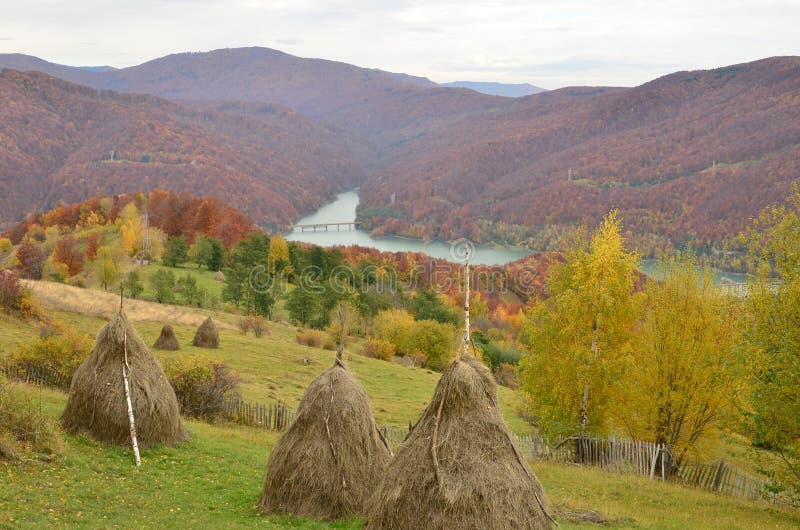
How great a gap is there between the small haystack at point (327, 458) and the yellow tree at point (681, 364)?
502 inches

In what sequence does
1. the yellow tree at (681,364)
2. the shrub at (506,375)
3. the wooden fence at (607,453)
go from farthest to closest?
1. the shrub at (506,375)
2. the yellow tree at (681,364)
3. the wooden fence at (607,453)

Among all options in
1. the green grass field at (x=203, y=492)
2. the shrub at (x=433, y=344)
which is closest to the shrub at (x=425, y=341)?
the shrub at (x=433, y=344)

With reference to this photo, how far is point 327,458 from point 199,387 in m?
12.1

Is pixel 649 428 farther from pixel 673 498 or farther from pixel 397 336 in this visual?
pixel 397 336

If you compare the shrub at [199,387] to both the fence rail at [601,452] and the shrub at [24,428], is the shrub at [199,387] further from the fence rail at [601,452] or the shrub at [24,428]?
the shrub at [24,428]

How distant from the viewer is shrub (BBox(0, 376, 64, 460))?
14703mm

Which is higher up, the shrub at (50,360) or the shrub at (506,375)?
the shrub at (50,360)

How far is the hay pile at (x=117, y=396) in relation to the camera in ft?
57.0

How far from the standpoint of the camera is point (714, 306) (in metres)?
23.8

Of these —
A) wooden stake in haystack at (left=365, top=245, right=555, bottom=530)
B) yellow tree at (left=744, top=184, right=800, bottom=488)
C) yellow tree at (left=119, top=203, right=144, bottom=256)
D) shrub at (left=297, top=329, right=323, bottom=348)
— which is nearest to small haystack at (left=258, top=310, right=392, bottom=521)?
wooden stake in haystack at (left=365, top=245, right=555, bottom=530)

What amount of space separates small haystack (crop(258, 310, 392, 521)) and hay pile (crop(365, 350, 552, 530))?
8.93 feet

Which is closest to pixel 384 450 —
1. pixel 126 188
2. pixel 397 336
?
pixel 397 336

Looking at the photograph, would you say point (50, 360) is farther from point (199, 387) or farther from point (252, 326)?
point (252, 326)

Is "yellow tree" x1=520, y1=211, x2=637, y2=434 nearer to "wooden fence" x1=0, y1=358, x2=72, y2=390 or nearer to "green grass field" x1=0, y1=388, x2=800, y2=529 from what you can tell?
"green grass field" x1=0, y1=388, x2=800, y2=529
